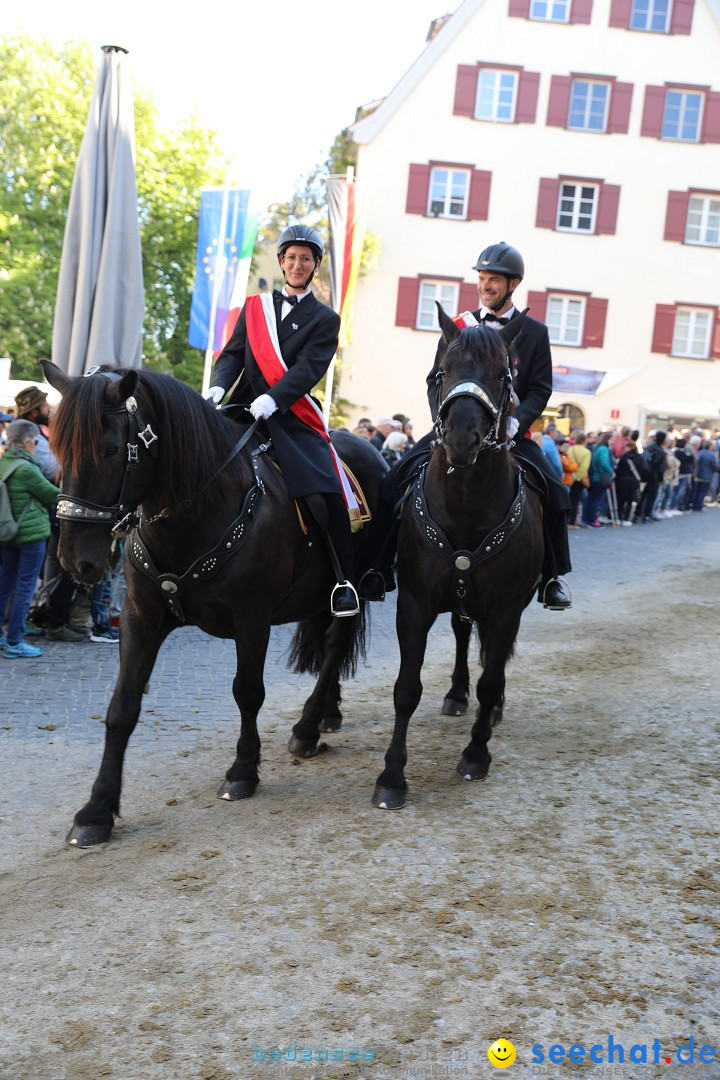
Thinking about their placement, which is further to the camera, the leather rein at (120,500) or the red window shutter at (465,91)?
the red window shutter at (465,91)

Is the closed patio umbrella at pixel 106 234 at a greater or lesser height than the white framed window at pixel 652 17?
lesser

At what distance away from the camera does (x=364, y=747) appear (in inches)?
257

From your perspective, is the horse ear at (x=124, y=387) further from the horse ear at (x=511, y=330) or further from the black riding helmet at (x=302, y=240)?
the horse ear at (x=511, y=330)

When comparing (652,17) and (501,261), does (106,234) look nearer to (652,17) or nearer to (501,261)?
(501,261)

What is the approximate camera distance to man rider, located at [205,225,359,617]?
5559 mm

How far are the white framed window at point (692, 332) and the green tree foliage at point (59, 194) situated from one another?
50.6 feet

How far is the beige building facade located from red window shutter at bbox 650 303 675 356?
4 centimetres

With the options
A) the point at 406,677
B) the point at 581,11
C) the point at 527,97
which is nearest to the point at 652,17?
the point at 581,11

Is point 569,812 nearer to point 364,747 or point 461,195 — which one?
point 364,747

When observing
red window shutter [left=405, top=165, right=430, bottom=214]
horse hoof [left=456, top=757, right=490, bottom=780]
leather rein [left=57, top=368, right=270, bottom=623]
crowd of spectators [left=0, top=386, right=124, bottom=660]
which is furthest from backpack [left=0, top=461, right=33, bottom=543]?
red window shutter [left=405, top=165, right=430, bottom=214]

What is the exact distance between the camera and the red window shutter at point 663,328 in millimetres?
32775

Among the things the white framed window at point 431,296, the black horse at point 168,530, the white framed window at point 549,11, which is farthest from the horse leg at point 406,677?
the white framed window at point 549,11

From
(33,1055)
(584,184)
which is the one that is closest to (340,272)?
(584,184)

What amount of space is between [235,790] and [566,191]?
30.6 metres
